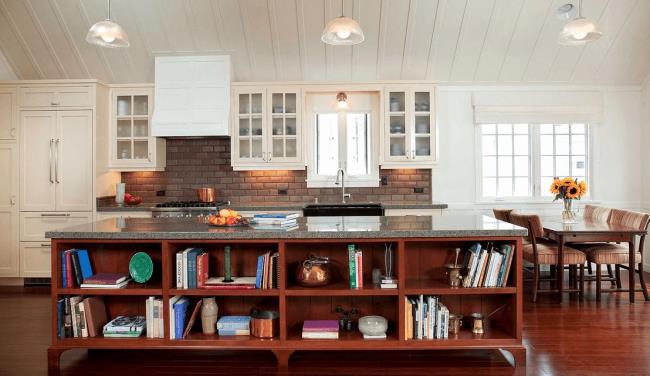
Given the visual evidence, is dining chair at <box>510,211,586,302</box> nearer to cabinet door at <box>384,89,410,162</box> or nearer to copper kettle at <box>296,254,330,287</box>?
cabinet door at <box>384,89,410,162</box>

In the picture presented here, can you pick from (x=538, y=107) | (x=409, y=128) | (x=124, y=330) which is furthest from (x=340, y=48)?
(x=124, y=330)

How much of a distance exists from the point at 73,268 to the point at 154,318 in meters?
0.65

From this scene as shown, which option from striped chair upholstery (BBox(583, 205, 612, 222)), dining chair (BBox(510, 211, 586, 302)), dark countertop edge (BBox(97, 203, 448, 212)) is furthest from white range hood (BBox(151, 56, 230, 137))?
striped chair upholstery (BBox(583, 205, 612, 222))

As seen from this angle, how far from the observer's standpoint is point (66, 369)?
335cm

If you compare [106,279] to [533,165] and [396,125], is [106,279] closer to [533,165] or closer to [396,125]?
[396,125]

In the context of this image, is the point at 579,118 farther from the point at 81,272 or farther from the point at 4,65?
the point at 4,65

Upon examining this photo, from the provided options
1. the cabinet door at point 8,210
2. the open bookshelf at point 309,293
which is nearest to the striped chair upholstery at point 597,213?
the open bookshelf at point 309,293

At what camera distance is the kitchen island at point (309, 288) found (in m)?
3.30

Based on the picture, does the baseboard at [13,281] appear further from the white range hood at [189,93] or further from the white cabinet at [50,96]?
the white range hood at [189,93]

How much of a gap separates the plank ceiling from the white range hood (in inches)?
6.5

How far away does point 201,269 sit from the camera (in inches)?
135

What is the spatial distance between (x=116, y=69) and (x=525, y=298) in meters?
5.44

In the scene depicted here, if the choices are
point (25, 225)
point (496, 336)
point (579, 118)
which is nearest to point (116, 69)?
point (25, 225)

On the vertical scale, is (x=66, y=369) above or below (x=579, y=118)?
below
